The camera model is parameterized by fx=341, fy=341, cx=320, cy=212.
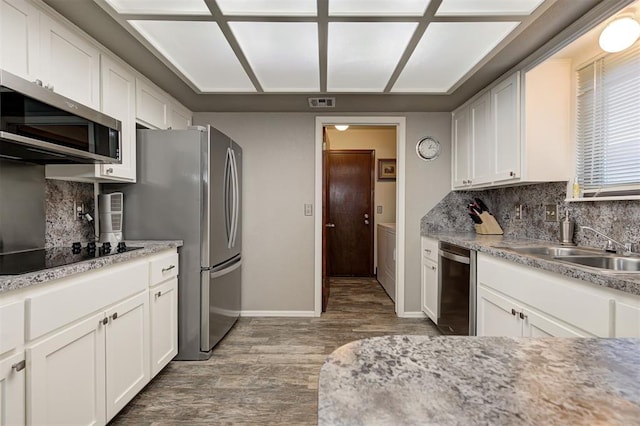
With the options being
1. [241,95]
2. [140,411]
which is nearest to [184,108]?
[241,95]

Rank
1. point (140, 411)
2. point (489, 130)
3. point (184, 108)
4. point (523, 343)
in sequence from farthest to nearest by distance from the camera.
A: point (184, 108) < point (489, 130) < point (140, 411) < point (523, 343)

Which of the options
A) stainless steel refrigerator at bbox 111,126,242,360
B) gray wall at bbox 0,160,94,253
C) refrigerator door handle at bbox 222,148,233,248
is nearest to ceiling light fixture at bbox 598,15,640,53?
stainless steel refrigerator at bbox 111,126,242,360

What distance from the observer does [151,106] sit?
2703 mm

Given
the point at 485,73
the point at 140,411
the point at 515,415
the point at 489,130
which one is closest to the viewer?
the point at 515,415

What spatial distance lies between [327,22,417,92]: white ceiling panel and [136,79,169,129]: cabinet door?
4.58 ft

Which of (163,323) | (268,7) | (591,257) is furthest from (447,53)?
(163,323)

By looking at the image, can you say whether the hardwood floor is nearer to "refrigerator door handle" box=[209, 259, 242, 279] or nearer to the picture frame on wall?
"refrigerator door handle" box=[209, 259, 242, 279]

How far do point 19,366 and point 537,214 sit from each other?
3.22 metres

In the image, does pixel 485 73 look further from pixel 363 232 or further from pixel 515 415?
pixel 363 232

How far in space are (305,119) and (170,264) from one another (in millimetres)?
2030

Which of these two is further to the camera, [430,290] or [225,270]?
[430,290]

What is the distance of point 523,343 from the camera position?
0.68 metres

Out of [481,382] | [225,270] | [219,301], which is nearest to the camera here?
[481,382]

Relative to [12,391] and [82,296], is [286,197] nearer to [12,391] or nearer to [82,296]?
[82,296]
